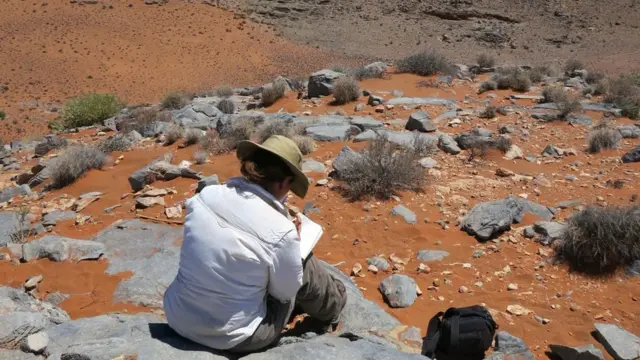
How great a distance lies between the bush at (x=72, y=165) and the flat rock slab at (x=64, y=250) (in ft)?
7.34

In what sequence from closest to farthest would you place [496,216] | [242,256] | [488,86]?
1. [242,256]
2. [496,216]
3. [488,86]

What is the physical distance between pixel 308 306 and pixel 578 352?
6.30 ft

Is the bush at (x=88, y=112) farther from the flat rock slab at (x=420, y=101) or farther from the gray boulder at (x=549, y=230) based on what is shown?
the gray boulder at (x=549, y=230)

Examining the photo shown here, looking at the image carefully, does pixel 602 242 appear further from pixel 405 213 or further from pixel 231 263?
pixel 231 263

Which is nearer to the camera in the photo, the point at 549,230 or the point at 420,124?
the point at 549,230

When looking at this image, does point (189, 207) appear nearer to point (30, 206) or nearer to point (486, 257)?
point (486, 257)

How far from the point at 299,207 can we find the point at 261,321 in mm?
3146

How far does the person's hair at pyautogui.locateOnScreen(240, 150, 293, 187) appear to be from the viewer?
2.56m

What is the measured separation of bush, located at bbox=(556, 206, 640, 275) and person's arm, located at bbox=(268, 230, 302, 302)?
3125mm

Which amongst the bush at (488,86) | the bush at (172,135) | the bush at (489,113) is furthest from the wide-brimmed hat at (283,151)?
the bush at (488,86)

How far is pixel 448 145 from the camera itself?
737 centimetres

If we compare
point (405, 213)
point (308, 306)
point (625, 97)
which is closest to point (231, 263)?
point (308, 306)

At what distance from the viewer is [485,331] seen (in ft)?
11.1

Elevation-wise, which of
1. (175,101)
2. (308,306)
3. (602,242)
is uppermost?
(308,306)
